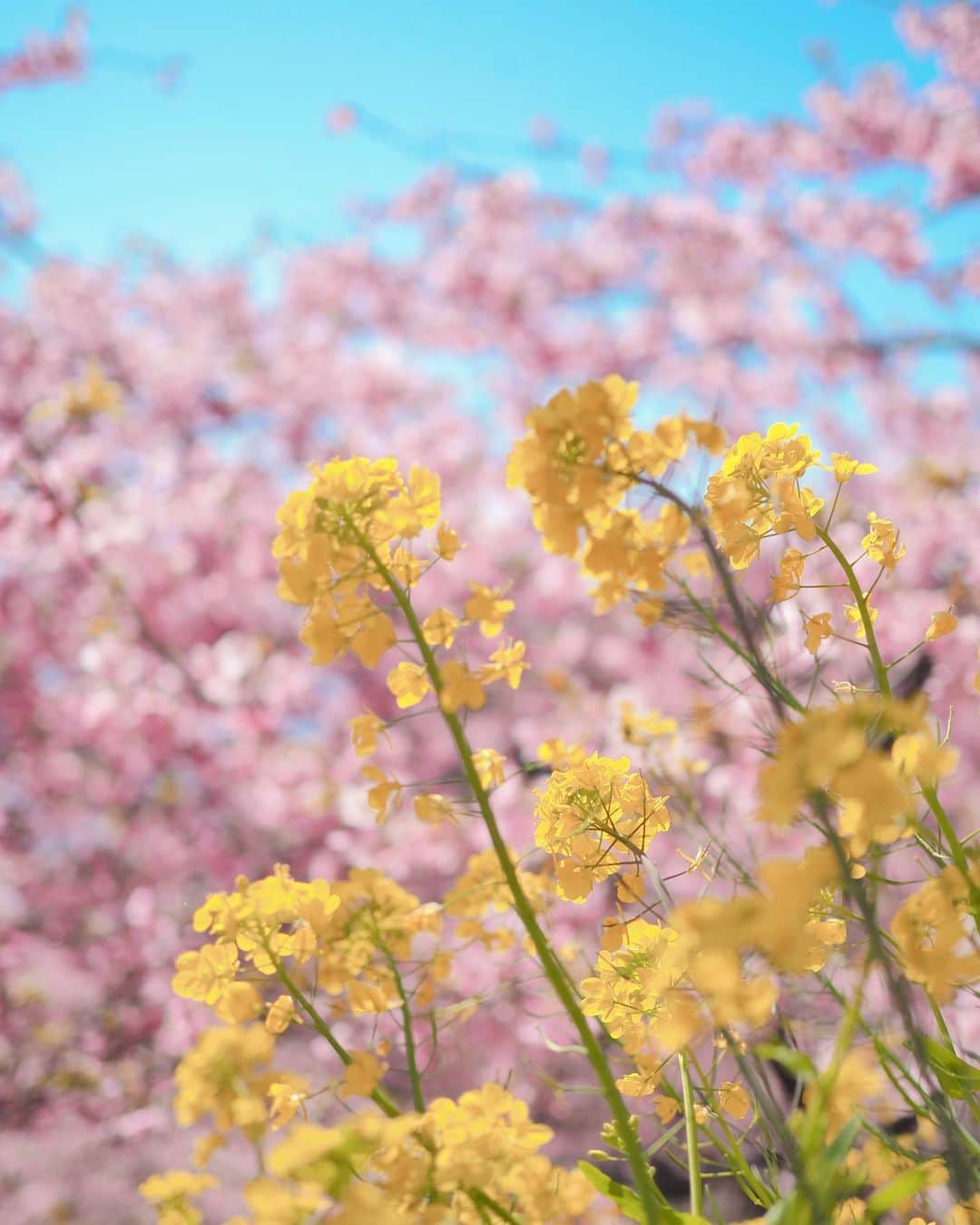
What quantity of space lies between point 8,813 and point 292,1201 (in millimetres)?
3862

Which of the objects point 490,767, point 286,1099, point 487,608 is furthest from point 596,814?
point 286,1099

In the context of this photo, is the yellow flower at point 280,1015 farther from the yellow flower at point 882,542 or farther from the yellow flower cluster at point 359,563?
the yellow flower at point 882,542

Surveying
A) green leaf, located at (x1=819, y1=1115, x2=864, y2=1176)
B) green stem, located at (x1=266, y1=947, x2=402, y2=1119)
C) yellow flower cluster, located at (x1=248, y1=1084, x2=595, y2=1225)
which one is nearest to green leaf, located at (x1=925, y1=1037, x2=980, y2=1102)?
green leaf, located at (x1=819, y1=1115, x2=864, y2=1176)

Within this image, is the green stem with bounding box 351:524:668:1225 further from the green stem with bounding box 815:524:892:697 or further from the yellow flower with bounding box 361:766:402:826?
the green stem with bounding box 815:524:892:697

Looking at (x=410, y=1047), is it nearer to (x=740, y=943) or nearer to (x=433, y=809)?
(x=433, y=809)

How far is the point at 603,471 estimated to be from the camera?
55 centimetres

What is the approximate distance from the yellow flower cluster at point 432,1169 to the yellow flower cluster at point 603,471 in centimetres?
34

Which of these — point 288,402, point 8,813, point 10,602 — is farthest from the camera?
point 288,402

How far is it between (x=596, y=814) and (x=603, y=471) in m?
0.29

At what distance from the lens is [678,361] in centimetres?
650

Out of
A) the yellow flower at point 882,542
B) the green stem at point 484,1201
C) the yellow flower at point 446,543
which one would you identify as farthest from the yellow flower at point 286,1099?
the yellow flower at point 882,542

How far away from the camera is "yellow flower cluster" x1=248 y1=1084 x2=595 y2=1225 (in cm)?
41

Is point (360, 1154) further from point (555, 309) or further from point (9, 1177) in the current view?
point (555, 309)

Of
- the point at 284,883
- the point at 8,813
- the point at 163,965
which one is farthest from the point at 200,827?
the point at 284,883
